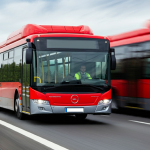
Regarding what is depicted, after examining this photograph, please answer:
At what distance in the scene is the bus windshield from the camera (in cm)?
1145

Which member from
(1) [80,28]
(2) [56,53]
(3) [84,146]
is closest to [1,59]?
(1) [80,28]

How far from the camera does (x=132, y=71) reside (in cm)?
1534

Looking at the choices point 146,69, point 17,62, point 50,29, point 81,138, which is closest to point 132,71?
point 146,69

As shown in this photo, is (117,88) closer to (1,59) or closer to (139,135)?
(1,59)

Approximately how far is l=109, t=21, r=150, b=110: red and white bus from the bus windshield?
10.5 ft

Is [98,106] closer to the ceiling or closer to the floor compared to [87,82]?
closer to the floor

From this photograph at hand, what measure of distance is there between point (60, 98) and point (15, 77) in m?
3.34

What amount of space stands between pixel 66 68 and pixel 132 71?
181 inches

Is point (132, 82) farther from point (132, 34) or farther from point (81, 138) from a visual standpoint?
point (81, 138)

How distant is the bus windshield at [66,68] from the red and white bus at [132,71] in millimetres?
3205

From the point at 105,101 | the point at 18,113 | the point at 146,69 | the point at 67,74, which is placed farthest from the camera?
the point at 146,69

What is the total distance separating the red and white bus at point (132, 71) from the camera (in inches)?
570

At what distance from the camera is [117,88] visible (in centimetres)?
1656

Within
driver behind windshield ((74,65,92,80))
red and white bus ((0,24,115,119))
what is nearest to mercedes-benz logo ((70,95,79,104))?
red and white bus ((0,24,115,119))
